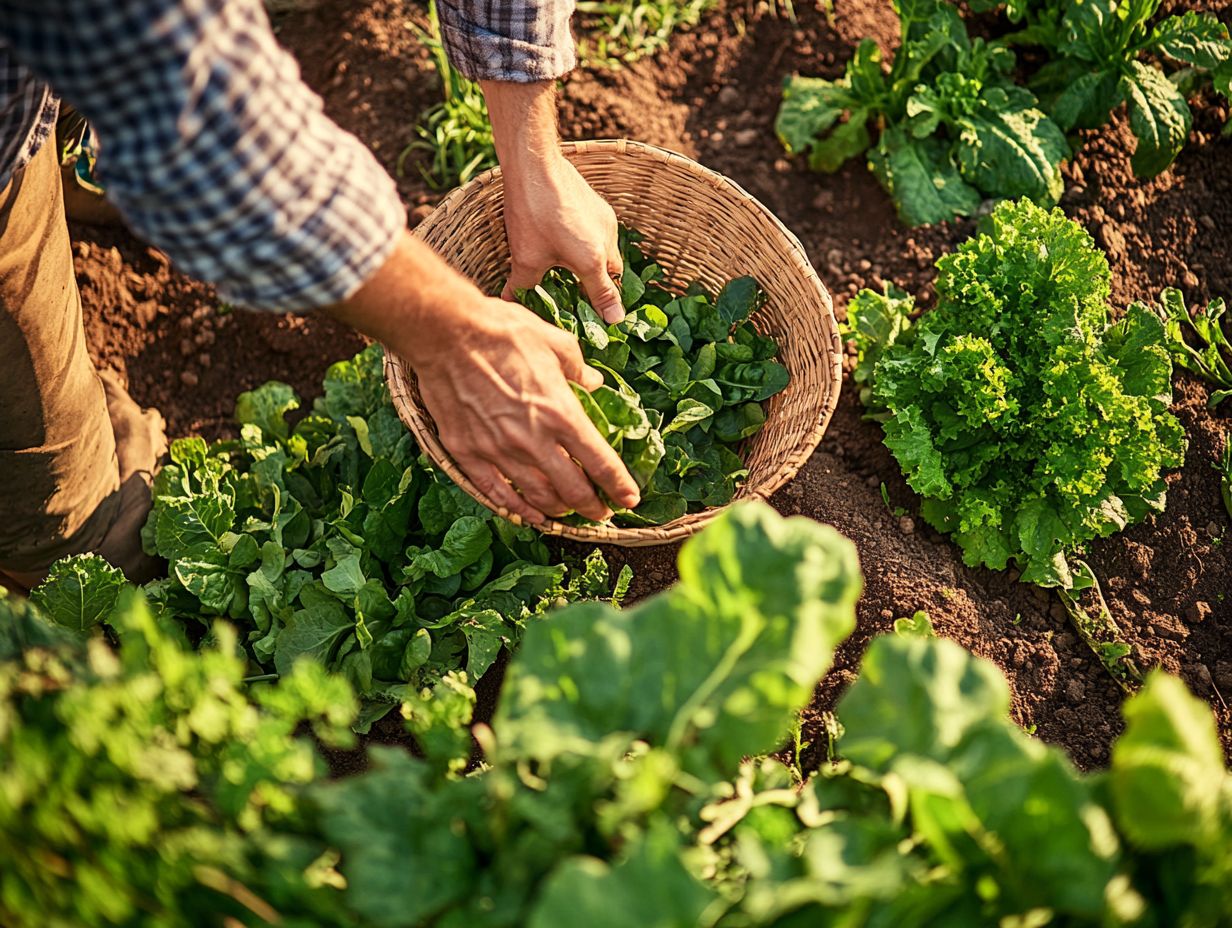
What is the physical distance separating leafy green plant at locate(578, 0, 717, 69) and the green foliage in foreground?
2402 mm

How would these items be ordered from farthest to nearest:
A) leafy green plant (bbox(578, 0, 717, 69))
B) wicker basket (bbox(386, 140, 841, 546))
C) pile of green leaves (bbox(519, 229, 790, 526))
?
leafy green plant (bbox(578, 0, 717, 69)) < pile of green leaves (bbox(519, 229, 790, 526)) < wicker basket (bbox(386, 140, 841, 546))

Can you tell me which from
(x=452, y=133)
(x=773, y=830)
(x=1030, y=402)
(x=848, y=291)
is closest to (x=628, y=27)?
(x=452, y=133)

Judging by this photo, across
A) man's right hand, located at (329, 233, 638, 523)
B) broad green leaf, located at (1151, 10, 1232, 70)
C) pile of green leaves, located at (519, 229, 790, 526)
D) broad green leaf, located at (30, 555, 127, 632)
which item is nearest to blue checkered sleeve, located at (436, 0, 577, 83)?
pile of green leaves, located at (519, 229, 790, 526)

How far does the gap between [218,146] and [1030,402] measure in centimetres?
195

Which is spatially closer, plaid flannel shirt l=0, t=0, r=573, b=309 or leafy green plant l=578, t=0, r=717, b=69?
plaid flannel shirt l=0, t=0, r=573, b=309

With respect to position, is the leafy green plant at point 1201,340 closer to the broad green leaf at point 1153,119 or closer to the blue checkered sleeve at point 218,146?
the broad green leaf at point 1153,119

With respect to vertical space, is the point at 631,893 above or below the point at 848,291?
above

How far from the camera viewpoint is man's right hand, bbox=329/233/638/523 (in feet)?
5.09

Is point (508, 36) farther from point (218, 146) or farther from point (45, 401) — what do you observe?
point (45, 401)

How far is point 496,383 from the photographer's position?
68.8 inches

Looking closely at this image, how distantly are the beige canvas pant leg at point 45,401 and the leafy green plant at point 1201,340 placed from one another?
109 inches

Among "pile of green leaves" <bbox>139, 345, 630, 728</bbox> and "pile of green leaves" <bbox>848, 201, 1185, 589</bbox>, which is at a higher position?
"pile of green leaves" <bbox>848, 201, 1185, 589</bbox>

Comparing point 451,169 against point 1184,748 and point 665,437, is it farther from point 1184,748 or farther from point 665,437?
point 1184,748

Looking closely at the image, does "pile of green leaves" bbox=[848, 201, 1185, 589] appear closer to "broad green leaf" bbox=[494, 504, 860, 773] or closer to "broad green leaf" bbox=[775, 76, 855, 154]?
"broad green leaf" bbox=[775, 76, 855, 154]
